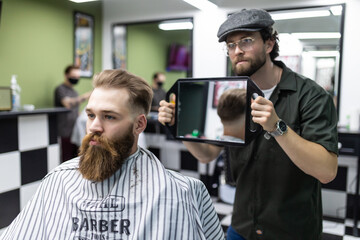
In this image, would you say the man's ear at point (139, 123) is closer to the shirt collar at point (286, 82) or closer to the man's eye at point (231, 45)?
the man's eye at point (231, 45)

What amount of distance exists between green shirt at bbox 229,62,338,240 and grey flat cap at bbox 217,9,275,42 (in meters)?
0.24

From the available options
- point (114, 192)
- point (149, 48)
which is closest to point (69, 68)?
point (149, 48)

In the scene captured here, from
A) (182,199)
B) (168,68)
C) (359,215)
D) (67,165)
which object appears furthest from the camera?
(168,68)

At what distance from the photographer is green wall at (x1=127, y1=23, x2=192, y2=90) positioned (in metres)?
5.10


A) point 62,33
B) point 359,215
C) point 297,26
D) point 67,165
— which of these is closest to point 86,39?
point 62,33

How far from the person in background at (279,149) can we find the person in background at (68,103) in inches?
128

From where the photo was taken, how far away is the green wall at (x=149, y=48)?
5.10 meters

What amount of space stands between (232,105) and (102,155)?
2.65 ft

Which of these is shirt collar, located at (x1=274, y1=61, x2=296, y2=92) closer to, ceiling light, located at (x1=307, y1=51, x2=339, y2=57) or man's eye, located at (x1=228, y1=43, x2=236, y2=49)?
man's eye, located at (x1=228, y1=43, x2=236, y2=49)

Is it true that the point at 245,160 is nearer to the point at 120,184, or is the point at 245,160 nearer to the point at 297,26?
the point at 120,184

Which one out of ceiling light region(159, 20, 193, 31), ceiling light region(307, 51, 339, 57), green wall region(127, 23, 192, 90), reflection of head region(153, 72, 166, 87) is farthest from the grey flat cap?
reflection of head region(153, 72, 166, 87)

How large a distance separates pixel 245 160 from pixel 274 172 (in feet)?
0.45

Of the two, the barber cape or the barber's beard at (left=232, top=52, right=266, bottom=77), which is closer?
the barber cape

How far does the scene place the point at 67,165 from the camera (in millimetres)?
1314
